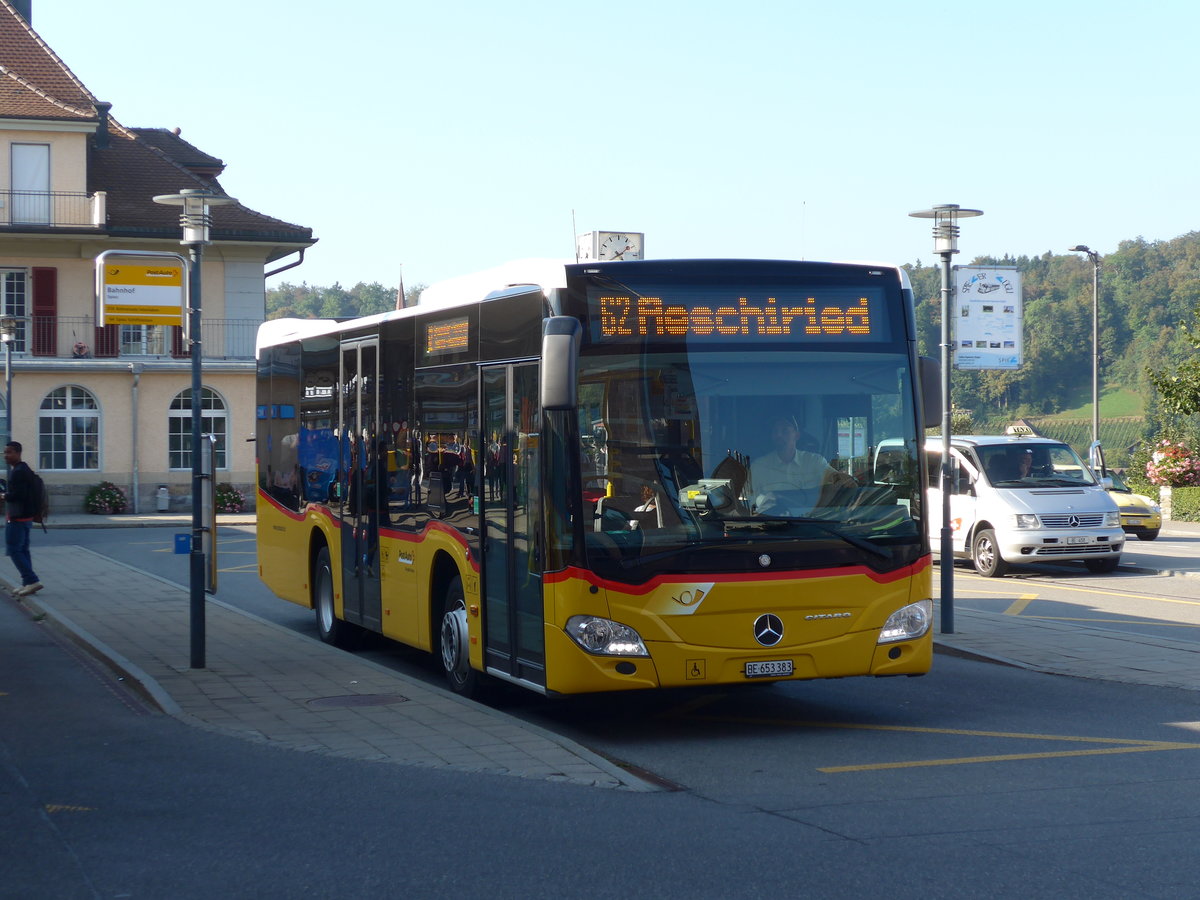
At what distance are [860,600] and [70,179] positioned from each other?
38.3 meters

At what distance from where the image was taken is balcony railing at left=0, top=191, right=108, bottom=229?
42.6 m

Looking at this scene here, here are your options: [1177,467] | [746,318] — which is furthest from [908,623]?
[1177,467]

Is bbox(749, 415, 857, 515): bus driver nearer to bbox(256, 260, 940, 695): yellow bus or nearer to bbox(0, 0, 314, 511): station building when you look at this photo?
bbox(256, 260, 940, 695): yellow bus

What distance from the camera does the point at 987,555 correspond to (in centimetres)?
2256

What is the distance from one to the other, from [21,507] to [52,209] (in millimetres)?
27178

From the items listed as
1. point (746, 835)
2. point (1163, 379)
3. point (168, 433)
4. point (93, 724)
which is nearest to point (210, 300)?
point (168, 433)

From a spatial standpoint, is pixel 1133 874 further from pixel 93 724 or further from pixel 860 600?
pixel 93 724

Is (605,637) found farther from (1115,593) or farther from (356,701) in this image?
(1115,593)

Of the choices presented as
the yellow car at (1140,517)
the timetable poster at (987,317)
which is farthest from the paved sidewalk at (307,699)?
the yellow car at (1140,517)

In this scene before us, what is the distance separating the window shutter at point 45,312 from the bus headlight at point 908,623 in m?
37.7

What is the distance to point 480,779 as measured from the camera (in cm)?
820

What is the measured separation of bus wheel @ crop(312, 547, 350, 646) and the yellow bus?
4.06 m

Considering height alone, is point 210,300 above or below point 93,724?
above

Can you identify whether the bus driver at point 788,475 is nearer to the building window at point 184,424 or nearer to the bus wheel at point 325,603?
the bus wheel at point 325,603
